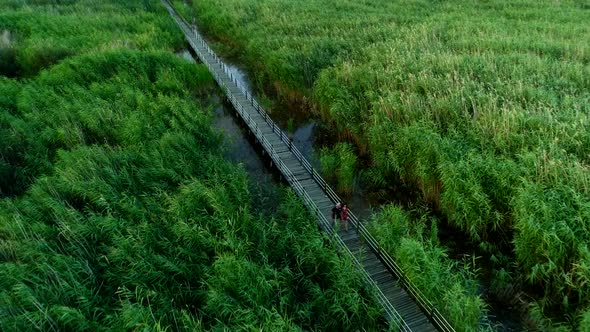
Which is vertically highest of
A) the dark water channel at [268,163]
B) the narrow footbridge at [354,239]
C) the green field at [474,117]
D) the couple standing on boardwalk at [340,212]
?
the green field at [474,117]

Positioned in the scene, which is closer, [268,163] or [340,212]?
[340,212]

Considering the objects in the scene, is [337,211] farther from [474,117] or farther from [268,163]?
[474,117]

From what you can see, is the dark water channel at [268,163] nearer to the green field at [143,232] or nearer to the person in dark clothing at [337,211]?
the green field at [143,232]

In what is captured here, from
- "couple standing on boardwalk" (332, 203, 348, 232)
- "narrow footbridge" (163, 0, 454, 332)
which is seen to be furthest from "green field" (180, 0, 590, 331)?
"couple standing on boardwalk" (332, 203, 348, 232)

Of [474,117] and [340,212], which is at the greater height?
[474,117]

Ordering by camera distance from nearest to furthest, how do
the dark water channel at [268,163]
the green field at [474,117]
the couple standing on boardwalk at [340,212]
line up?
the green field at [474,117] → the dark water channel at [268,163] → the couple standing on boardwalk at [340,212]

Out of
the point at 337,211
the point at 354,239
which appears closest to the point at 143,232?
the point at 337,211

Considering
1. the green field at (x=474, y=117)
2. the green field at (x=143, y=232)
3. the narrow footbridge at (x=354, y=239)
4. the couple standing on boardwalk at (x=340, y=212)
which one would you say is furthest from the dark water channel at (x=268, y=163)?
the couple standing on boardwalk at (x=340, y=212)

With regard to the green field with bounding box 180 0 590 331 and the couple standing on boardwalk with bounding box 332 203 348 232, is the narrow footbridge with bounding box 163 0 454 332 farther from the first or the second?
the green field with bounding box 180 0 590 331
